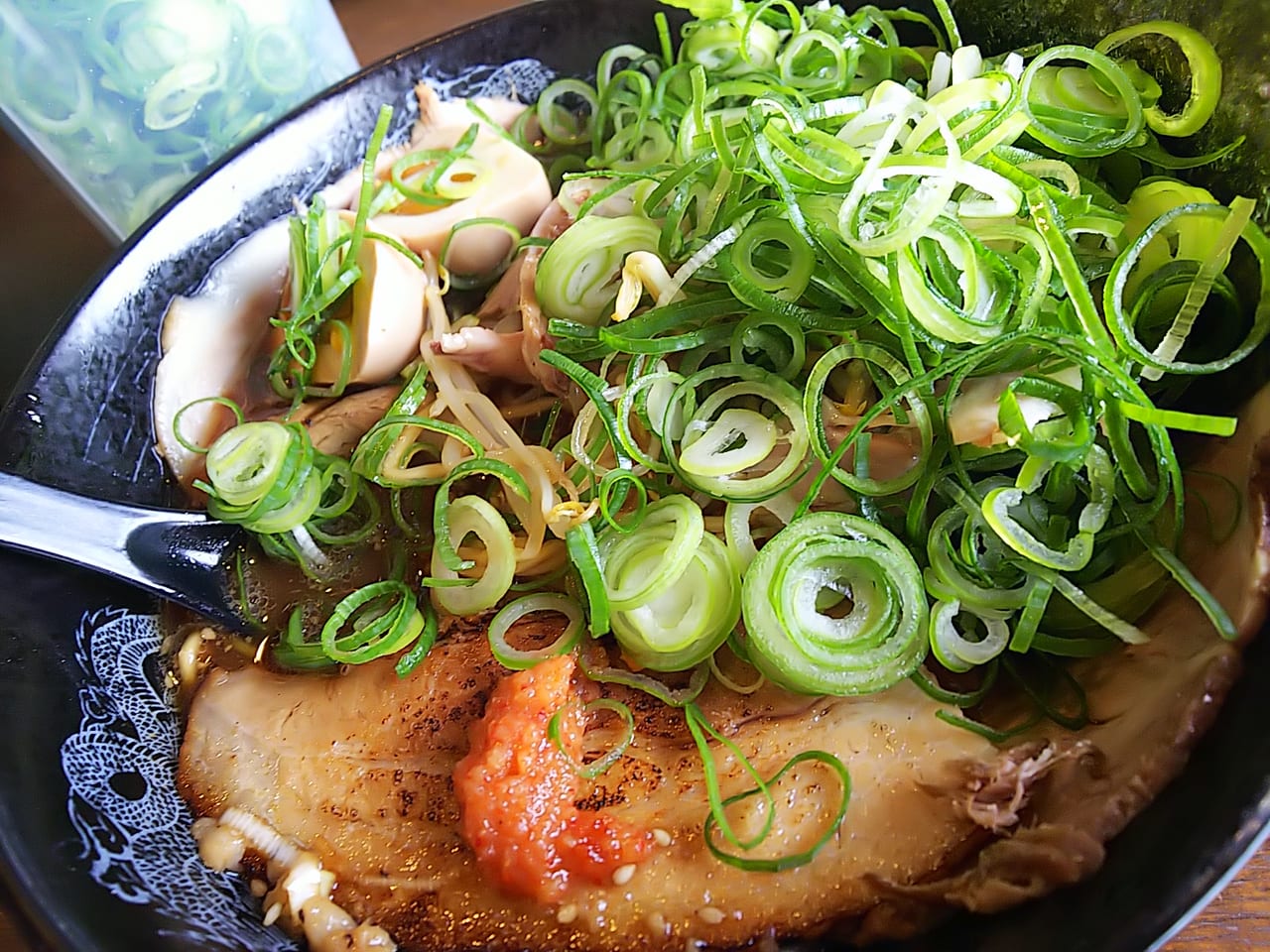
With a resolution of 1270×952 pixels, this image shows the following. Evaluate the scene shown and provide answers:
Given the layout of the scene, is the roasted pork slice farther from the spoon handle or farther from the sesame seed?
the spoon handle

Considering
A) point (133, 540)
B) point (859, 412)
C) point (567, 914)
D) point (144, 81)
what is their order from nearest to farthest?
point (567, 914), point (859, 412), point (133, 540), point (144, 81)

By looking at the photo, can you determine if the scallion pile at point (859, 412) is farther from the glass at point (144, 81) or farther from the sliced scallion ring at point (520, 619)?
the glass at point (144, 81)

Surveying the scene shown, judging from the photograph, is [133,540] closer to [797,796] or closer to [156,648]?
[156,648]

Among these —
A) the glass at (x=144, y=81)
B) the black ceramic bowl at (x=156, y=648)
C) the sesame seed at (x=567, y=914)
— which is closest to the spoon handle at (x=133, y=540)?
the black ceramic bowl at (x=156, y=648)

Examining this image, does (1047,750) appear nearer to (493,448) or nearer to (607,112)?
(493,448)

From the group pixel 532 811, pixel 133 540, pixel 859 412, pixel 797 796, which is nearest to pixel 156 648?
pixel 133 540

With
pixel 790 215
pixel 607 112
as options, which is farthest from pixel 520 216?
pixel 790 215
